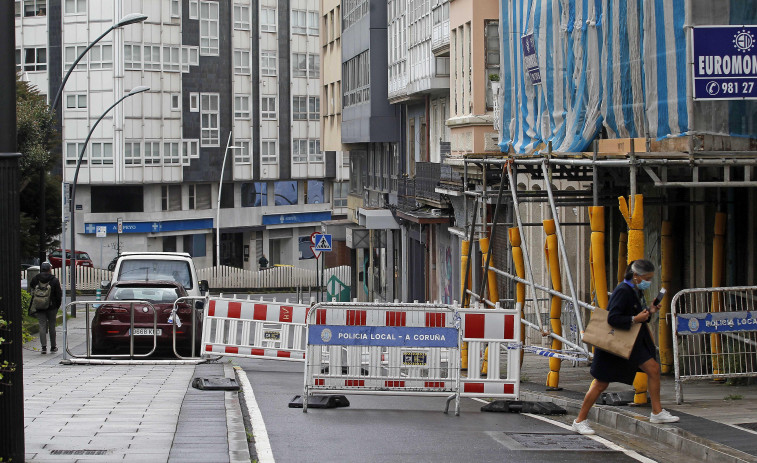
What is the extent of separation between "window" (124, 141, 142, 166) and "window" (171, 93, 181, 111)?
353cm

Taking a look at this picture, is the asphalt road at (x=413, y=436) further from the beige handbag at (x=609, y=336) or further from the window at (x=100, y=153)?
the window at (x=100, y=153)

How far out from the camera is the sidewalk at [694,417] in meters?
9.71

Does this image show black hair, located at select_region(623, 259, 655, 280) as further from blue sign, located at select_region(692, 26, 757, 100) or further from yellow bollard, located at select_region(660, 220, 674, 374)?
yellow bollard, located at select_region(660, 220, 674, 374)

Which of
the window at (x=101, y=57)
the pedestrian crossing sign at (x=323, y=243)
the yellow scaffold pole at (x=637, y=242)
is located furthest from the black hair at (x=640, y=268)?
the window at (x=101, y=57)

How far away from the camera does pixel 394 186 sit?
4731 centimetres

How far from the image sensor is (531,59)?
2041cm

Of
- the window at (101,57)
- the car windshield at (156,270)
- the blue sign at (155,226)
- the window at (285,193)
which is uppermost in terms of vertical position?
the window at (101,57)

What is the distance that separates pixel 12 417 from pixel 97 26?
226 feet

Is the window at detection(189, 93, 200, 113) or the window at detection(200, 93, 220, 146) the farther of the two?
the window at detection(200, 93, 220, 146)

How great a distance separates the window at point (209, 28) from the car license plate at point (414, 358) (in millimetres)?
67604

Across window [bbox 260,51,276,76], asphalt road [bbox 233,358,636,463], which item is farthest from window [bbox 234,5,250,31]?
asphalt road [bbox 233,358,636,463]

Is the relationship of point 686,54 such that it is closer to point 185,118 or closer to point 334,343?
point 334,343

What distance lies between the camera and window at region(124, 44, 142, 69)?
2940 inches

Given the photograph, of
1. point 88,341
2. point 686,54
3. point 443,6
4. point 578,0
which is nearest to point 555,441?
point 686,54
